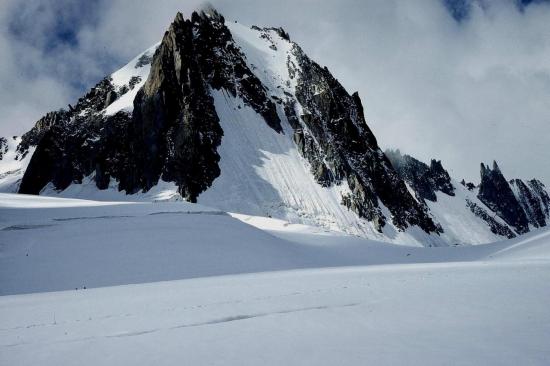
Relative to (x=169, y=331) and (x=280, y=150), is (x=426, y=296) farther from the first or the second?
(x=280, y=150)

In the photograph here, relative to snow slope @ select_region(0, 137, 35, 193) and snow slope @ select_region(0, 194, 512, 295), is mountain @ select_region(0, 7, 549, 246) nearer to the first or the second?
snow slope @ select_region(0, 137, 35, 193)

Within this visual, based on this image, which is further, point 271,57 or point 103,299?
point 271,57

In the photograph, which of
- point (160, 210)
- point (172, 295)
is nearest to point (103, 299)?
point (172, 295)

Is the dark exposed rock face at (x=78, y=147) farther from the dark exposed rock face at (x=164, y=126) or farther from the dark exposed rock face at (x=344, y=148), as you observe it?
the dark exposed rock face at (x=344, y=148)

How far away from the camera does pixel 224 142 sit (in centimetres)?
8000

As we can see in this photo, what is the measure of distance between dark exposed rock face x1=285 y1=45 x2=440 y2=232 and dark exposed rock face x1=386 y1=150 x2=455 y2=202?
63.9 m

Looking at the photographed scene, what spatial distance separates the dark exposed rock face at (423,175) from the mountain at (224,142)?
70.3 meters

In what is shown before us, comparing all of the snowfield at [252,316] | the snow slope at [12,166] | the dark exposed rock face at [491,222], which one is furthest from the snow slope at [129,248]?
the dark exposed rock face at [491,222]

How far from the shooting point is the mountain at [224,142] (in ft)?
244

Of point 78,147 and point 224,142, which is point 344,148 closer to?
point 224,142

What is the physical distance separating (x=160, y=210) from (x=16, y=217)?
7.39 m

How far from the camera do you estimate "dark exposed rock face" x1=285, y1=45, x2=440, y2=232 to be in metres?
86.1

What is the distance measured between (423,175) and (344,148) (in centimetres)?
9916

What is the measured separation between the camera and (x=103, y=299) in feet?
32.4
